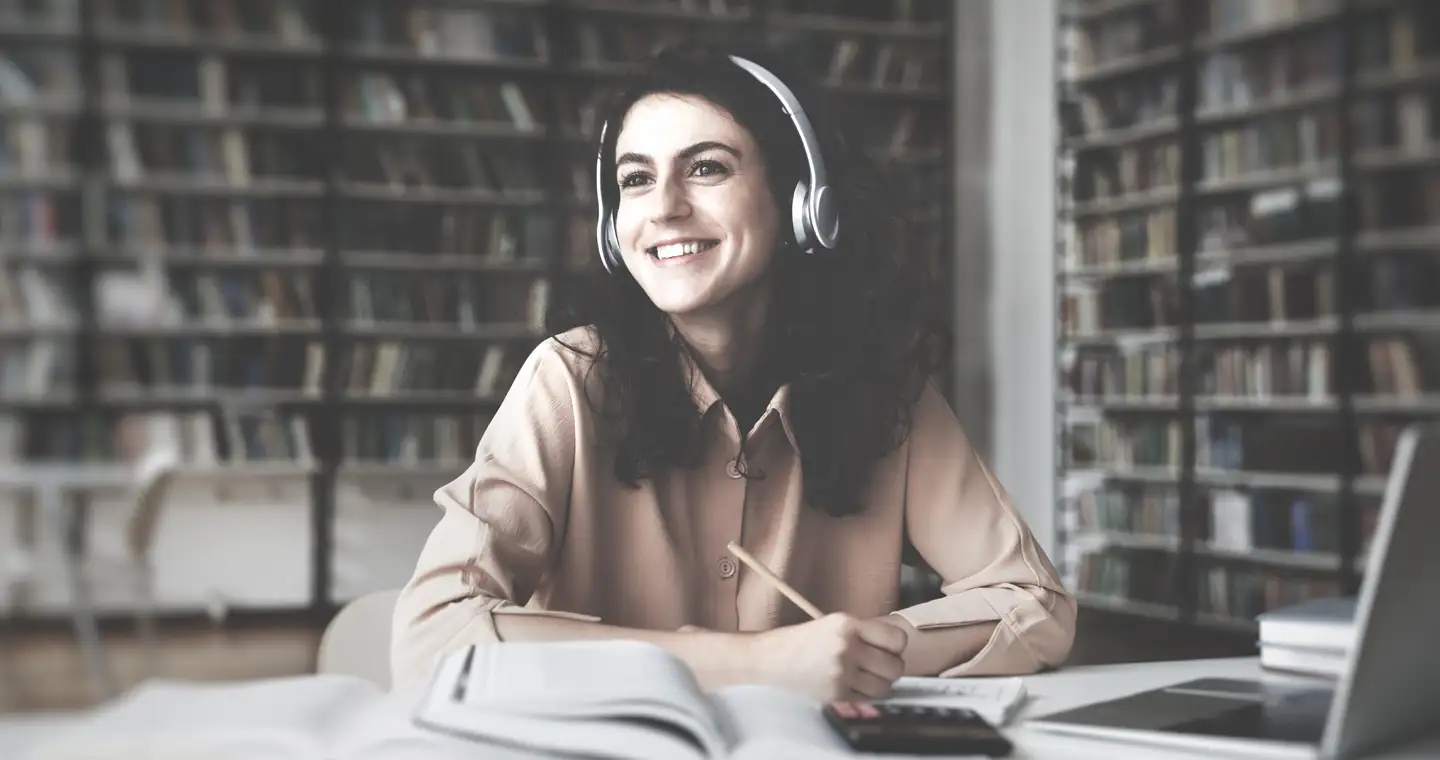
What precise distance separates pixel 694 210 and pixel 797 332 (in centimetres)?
24

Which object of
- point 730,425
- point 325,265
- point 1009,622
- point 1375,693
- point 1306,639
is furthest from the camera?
point 325,265

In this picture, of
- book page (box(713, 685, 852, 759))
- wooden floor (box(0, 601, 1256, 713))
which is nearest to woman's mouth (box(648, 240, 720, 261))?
wooden floor (box(0, 601, 1256, 713))

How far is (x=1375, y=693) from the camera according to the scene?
827 mm

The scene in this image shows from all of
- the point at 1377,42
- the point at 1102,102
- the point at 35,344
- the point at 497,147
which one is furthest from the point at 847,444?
the point at 1377,42

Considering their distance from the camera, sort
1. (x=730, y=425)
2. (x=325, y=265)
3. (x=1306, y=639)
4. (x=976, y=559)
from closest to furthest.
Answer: (x=1306, y=639) → (x=976, y=559) → (x=730, y=425) → (x=325, y=265)

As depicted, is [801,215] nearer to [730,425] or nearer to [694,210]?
[694,210]

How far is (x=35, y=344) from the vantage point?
6.07ft

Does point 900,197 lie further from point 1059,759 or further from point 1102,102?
point 1102,102

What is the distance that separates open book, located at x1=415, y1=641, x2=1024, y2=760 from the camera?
2.70 ft

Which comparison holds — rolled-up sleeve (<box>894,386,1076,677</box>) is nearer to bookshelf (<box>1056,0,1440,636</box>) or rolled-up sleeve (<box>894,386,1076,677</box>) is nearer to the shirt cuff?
the shirt cuff

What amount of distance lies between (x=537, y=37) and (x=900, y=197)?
0.69m

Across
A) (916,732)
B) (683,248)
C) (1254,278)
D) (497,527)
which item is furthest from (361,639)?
(1254,278)

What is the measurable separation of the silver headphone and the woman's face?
0.09ft

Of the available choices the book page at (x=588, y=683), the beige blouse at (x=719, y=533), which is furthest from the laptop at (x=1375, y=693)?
the beige blouse at (x=719, y=533)
